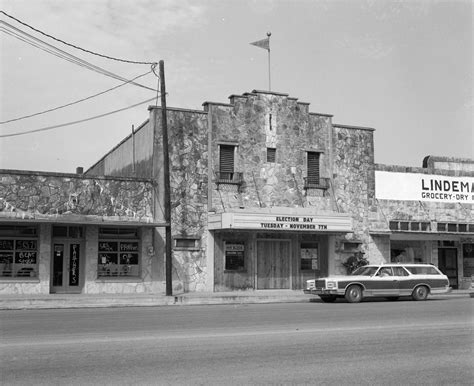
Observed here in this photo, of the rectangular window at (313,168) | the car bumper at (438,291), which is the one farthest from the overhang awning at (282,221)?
the car bumper at (438,291)

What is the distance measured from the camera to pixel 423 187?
31156 millimetres

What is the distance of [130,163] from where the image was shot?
99.1 feet

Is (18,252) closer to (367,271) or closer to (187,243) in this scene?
(187,243)

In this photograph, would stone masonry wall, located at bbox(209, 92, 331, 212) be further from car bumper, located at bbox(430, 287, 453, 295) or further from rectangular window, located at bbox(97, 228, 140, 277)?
car bumper, located at bbox(430, 287, 453, 295)

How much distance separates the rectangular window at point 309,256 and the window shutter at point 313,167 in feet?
9.88

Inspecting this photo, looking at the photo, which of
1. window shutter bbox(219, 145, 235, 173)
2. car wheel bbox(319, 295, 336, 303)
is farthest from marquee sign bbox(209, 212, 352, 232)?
car wheel bbox(319, 295, 336, 303)

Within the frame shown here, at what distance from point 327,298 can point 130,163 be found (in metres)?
12.5

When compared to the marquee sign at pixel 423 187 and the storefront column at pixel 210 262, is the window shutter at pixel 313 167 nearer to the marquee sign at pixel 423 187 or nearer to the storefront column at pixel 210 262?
the marquee sign at pixel 423 187

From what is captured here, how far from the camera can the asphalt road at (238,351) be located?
25.2 ft

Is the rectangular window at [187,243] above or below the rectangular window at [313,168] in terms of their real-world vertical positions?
below

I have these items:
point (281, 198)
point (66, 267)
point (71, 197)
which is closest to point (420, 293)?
point (281, 198)

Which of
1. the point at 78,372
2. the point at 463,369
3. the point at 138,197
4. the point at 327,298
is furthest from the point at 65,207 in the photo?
the point at 463,369

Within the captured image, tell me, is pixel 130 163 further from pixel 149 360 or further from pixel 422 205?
pixel 149 360

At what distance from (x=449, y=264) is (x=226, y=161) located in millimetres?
13507
